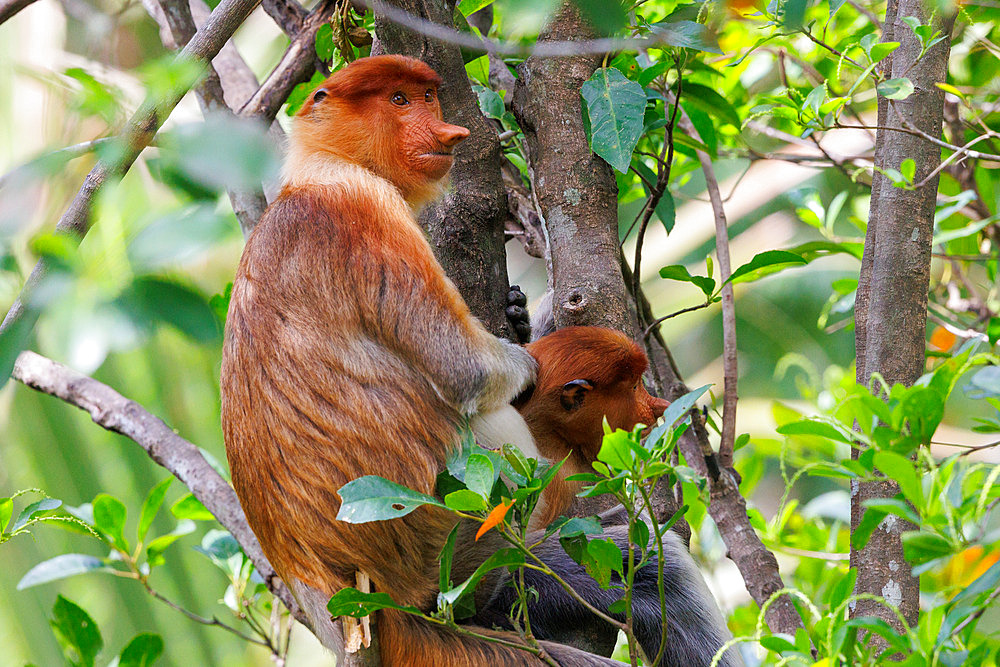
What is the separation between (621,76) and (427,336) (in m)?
0.68

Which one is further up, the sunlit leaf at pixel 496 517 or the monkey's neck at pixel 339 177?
the monkey's neck at pixel 339 177

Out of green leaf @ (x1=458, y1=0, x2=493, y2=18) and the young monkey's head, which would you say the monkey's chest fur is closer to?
the young monkey's head

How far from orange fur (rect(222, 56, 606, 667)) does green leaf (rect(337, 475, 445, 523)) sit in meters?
0.37

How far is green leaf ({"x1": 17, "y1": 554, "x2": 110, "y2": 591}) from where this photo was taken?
87.4 inches

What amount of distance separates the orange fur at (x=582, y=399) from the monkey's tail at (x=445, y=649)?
0.37m

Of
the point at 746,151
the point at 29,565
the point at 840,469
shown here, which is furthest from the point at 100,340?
the point at 29,565

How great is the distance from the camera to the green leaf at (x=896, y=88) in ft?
5.56

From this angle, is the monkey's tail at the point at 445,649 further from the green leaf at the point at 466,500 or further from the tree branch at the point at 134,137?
the tree branch at the point at 134,137

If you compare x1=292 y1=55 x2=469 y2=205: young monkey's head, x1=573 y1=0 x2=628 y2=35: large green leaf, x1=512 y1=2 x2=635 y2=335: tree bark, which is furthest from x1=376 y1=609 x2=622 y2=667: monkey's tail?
x1=573 y1=0 x2=628 y2=35: large green leaf

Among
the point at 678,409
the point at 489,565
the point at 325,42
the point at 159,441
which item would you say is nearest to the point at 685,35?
the point at 678,409

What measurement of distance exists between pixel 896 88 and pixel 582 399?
88 centimetres

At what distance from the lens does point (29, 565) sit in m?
3.02

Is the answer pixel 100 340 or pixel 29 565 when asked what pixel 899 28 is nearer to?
pixel 100 340

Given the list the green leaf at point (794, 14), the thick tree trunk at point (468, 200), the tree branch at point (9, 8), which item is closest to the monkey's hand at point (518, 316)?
the thick tree trunk at point (468, 200)
